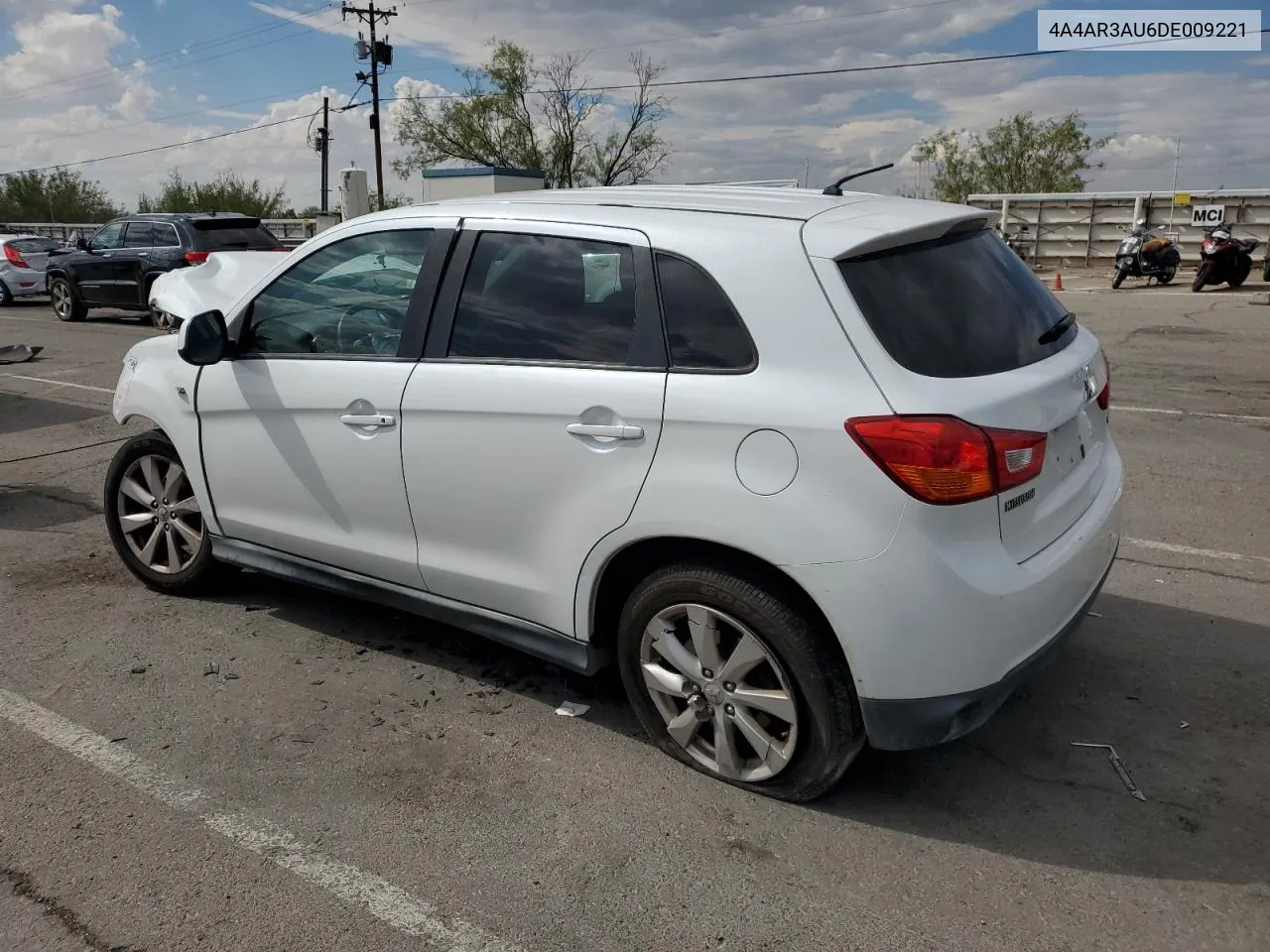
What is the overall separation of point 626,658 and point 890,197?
1.88 m

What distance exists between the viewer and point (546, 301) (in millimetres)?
3373

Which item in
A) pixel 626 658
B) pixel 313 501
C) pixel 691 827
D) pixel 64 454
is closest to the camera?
pixel 691 827

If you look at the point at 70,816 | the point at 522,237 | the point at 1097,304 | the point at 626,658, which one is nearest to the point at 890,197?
the point at 522,237

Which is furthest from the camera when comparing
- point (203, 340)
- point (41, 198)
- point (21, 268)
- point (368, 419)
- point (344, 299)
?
point (41, 198)

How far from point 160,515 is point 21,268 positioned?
2032 cm

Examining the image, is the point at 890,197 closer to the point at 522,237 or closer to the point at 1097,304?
the point at 522,237

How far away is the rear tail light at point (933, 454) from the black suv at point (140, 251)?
48.9 ft

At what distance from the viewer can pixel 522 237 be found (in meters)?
3.49

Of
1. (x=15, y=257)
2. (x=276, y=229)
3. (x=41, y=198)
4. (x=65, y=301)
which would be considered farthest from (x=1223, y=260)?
(x=41, y=198)

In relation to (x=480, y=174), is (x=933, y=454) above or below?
below

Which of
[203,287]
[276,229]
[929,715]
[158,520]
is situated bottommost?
[929,715]

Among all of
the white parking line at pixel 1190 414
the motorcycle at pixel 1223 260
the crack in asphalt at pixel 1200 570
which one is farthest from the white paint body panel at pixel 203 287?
the motorcycle at pixel 1223 260

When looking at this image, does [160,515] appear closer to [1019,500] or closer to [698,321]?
[698,321]

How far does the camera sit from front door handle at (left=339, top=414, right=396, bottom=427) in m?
3.61
